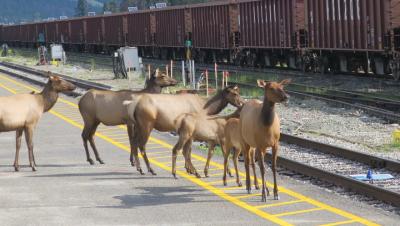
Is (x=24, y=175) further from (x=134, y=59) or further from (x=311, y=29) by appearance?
(x=134, y=59)

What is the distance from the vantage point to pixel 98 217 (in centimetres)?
991

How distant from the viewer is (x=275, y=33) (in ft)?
127

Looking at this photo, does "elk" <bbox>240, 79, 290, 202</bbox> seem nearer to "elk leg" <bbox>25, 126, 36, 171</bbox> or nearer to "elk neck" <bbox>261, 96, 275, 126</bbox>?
"elk neck" <bbox>261, 96, 275, 126</bbox>

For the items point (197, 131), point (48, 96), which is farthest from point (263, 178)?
point (48, 96)

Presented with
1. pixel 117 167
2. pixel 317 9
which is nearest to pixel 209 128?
pixel 117 167

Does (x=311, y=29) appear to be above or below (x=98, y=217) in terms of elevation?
above

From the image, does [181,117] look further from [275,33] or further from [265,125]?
[275,33]

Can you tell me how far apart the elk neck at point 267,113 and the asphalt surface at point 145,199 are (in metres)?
1.02

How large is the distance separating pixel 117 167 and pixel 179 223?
4.68 meters

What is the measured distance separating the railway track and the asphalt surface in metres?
0.37

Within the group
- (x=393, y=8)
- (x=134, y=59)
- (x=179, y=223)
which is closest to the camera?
(x=179, y=223)

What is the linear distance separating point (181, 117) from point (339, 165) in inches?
118

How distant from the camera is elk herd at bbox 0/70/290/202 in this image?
35.3 feet

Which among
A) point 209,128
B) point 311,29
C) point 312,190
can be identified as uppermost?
point 311,29
